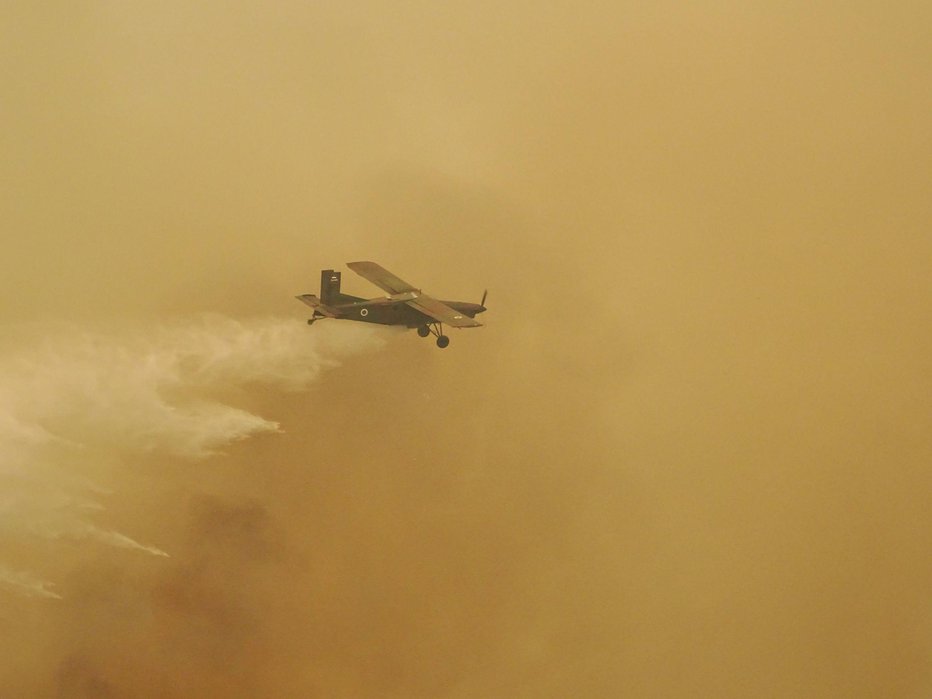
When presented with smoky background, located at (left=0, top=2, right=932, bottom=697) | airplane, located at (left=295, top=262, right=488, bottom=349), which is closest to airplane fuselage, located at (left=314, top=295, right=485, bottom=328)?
airplane, located at (left=295, top=262, right=488, bottom=349)

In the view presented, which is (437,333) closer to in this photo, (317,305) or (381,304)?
(381,304)

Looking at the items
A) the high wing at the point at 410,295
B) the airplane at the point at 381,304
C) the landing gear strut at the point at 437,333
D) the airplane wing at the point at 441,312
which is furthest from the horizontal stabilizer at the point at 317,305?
the landing gear strut at the point at 437,333

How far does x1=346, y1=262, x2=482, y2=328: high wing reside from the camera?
6.32m

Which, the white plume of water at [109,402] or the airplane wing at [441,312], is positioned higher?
the airplane wing at [441,312]

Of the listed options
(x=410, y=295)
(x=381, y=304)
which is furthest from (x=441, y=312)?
(x=381, y=304)

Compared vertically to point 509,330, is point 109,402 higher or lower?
lower

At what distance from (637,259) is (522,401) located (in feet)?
5.23

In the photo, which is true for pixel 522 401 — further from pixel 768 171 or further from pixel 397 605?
pixel 768 171

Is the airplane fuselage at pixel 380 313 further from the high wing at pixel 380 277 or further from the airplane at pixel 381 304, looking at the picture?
the high wing at pixel 380 277

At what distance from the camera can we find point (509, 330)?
744cm

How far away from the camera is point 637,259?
25.4 ft

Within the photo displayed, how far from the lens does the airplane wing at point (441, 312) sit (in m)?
6.29

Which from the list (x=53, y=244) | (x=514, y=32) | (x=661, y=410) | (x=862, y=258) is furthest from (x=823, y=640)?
(x=53, y=244)

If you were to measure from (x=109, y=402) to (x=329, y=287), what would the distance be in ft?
6.25
